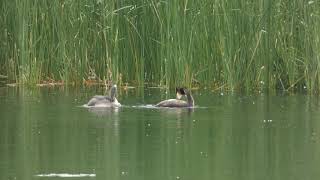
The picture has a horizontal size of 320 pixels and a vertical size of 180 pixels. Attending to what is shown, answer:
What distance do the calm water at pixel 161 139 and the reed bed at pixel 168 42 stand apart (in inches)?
34.3

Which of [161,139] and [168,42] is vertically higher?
[168,42]

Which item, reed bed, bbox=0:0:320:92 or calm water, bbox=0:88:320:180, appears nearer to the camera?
calm water, bbox=0:88:320:180

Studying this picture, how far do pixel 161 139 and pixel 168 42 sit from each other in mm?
5915

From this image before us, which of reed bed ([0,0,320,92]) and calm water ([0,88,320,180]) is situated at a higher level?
reed bed ([0,0,320,92])

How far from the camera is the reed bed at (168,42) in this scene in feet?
Answer: 53.1

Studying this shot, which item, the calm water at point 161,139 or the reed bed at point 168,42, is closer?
the calm water at point 161,139

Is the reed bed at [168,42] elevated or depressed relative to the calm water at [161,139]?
elevated

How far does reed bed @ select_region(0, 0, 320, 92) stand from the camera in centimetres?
1617

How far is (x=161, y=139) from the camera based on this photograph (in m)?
10.4

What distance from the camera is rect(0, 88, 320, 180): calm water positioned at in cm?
839

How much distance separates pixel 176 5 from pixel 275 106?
2.90 m

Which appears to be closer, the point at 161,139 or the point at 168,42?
the point at 161,139

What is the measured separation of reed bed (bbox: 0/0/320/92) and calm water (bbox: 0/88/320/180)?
87 centimetres

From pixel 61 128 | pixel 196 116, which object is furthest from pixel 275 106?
pixel 61 128
